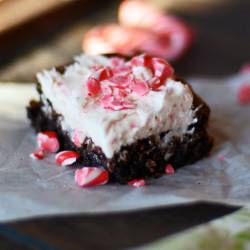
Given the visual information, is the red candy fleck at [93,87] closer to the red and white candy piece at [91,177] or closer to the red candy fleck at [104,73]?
the red candy fleck at [104,73]

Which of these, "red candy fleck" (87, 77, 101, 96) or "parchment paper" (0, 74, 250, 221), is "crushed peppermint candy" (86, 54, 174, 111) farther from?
"parchment paper" (0, 74, 250, 221)

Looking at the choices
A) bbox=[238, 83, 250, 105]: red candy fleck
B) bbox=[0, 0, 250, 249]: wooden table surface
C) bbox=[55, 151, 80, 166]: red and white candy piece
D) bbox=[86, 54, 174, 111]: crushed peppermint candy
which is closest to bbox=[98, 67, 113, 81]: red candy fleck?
bbox=[86, 54, 174, 111]: crushed peppermint candy

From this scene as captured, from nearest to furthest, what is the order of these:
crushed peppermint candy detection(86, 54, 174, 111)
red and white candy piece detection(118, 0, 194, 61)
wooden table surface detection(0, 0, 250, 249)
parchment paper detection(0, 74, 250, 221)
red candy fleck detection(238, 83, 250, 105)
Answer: wooden table surface detection(0, 0, 250, 249) → parchment paper detection(0, 74, 250, 221) → crushed peppermint candy detection(86, 54, 174, 111) → red candy fleck detection(238, 83, 250, 105) → red and white candy piece detection(118, 0, 194, 61)

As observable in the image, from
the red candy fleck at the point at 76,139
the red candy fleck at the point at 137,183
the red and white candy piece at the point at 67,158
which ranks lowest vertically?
the red candy fleck at the point at 137,183

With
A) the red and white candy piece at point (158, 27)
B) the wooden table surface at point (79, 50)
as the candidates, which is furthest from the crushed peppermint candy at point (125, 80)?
the red and white candy piece at point (158, 27)

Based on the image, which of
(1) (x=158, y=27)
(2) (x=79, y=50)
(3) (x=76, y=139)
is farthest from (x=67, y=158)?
(1) (x=158, y=27)

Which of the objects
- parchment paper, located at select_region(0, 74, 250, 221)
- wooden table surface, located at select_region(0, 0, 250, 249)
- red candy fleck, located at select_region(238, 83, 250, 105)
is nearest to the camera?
wooden table surface, located at select_region(0, 0, 250, 249)
